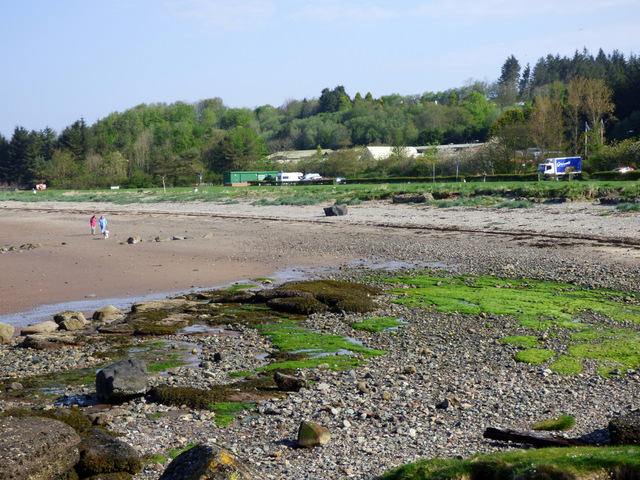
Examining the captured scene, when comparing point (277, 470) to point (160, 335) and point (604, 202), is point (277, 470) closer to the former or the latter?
point (160, 335)

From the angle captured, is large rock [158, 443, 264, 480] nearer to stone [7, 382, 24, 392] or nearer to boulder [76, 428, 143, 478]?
boulder [76, 428, 143, 478]

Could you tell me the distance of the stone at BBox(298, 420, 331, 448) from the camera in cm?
684

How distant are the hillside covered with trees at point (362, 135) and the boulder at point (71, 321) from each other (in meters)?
56.6

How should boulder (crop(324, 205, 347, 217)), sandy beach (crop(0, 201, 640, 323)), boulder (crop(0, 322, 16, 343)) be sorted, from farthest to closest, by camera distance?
boulder (crop(324, 205, 347, 217)), sandy beach (crop(0, 201, 640, 323)), boulder (crop(0, 322, 16, 343))

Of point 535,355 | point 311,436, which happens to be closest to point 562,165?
point 535,355

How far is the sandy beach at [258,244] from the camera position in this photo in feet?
63.1

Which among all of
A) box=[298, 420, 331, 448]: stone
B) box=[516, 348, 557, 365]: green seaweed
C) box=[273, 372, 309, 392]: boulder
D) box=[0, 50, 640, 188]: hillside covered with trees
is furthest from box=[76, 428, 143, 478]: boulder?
box=[0, 50, 640, 188]: hillside covered with trees

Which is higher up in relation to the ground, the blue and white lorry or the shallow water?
the blue and white lorry

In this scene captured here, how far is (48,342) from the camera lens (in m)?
11.9

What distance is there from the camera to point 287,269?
20.9 m

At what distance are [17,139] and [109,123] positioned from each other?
3156 centimetres

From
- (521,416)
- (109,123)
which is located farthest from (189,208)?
(109,123)

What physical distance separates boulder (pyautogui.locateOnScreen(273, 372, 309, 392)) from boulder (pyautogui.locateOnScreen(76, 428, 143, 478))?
273 cm

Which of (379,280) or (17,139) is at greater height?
(17,139)
